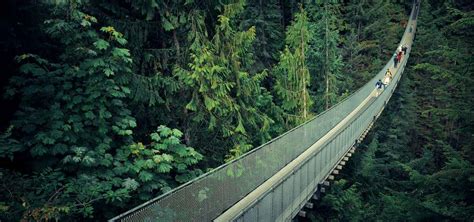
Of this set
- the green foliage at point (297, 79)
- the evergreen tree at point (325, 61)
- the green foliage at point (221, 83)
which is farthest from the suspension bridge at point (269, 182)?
the evergreen tree at point (325, 61)

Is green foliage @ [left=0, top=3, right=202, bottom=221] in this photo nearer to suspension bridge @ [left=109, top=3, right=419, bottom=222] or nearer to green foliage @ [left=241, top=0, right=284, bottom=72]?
suspension bridge @ [left=109, top=3, right=419, bottom=222]

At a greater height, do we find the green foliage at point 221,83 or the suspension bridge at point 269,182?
the green foliage at point 221,83

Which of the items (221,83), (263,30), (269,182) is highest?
(263,30)

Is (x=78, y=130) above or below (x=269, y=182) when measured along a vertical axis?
above

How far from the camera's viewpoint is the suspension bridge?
17.1 ft

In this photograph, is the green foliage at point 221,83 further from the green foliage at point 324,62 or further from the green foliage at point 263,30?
the green foliage at point 324,62

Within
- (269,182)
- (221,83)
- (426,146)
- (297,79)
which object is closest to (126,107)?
(221,83)

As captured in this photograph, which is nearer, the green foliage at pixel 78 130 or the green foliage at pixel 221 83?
the green foliage at pixel 78 130

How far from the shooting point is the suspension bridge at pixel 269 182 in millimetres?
5207

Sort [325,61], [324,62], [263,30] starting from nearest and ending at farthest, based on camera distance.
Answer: [263,30], [325,61], [324,62]

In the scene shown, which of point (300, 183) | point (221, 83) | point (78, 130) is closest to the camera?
point (78, 130)

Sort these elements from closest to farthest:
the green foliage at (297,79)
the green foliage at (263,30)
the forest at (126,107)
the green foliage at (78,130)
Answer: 1. the green foliage at (78,130)
2. the forest at (126,107)
3. the green foliage at (297,79)
4. the green foliage at (263,30)

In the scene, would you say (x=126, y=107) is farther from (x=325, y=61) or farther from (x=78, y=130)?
(x=325, y=61)

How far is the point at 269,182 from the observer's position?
7.67 metres
